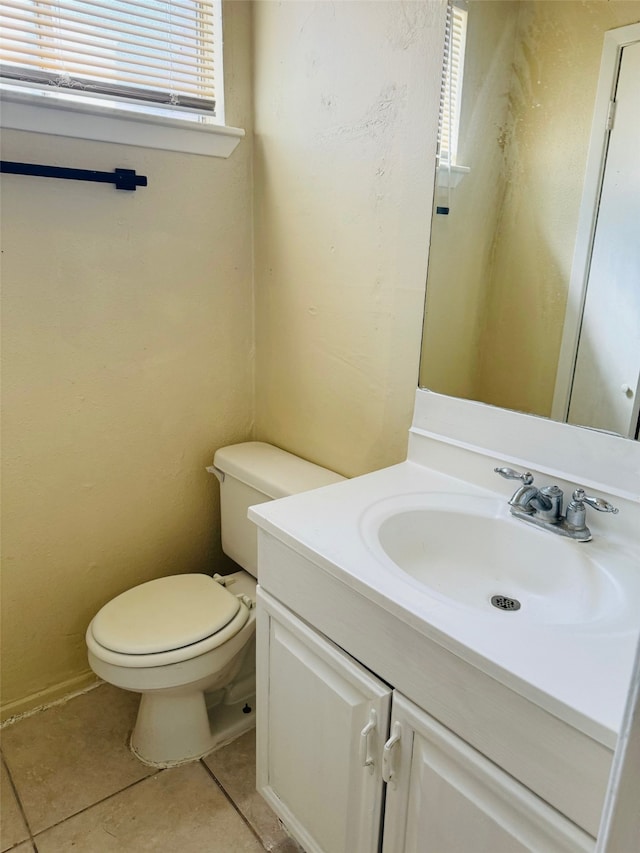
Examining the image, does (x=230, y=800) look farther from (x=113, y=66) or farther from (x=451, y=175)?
(x=113, y=66)

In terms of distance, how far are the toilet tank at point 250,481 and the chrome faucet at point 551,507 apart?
0.57 meters

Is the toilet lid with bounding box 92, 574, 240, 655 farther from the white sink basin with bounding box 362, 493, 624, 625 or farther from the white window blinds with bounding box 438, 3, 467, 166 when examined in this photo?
the white window blinds with bounding box 438, 3, 467, 166

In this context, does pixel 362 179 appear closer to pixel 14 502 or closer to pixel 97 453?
pixel 97 453

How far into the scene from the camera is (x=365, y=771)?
98cm

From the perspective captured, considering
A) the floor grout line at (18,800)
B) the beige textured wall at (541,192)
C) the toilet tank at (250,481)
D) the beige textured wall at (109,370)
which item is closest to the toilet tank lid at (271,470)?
the toilet tank at (250,481)

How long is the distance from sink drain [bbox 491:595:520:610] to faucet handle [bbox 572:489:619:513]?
0.21 metres

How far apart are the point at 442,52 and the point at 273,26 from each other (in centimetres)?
61

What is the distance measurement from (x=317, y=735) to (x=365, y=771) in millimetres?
128

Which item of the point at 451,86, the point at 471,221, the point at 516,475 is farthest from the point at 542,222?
the point at 516,475

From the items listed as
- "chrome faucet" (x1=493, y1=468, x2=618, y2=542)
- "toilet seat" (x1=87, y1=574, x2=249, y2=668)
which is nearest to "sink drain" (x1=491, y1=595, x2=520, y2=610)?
"chrome faucet" (x1=493, y1=468, x2=618, y2=542)

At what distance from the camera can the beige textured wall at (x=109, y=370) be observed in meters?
1.49

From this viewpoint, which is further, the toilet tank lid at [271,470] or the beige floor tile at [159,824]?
the toilet tank lid at [271,470]

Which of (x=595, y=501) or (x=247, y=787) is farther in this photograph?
(x=247, y=787)

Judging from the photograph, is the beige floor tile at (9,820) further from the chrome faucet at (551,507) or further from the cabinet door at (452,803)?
the chrome faucet at (551,507)
